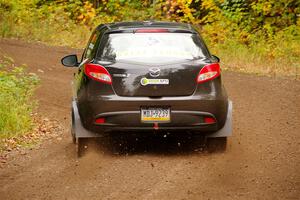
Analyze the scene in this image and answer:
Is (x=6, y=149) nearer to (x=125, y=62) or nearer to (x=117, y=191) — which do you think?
(x=125, y=62)

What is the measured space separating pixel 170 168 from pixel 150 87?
1.05 meters

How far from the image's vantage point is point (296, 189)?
7.88m

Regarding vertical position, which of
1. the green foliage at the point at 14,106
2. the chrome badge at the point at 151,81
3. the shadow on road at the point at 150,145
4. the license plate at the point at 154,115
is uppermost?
the chrome badge at the point at 151,81

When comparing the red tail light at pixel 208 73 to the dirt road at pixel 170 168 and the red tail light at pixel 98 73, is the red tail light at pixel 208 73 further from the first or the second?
the red tail light at pixel 98 73

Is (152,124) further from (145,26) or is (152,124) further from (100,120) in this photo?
(145,26)

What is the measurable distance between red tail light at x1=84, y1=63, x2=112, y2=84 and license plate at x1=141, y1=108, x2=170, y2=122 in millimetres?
603

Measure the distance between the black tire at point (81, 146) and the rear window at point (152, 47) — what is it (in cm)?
121

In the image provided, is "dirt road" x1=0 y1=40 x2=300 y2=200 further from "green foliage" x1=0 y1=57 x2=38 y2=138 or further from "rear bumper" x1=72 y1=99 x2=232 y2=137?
"green foliage" x1=0 y1=57 x2=38 y2=138

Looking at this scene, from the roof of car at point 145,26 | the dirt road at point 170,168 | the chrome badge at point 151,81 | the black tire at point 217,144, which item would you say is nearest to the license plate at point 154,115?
the chrome badge at point 151,81

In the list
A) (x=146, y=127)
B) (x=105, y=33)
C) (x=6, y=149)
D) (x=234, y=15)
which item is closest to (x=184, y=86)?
(x=146, y=127)

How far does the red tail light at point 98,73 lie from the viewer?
9328 millimetres

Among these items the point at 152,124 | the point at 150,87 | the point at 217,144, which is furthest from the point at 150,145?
the point at 150,87

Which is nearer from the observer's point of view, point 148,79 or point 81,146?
point 148,79

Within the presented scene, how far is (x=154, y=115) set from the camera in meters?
9.26
